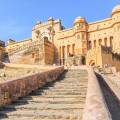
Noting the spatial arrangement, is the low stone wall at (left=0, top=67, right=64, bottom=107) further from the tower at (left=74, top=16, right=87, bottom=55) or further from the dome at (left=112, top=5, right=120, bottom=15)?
the tower at (left=74, top=16, right=87, bottom=55)

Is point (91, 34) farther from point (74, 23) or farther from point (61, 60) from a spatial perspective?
point (61, 60)

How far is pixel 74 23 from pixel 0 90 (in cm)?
4261

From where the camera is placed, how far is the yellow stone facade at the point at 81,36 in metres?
46.1

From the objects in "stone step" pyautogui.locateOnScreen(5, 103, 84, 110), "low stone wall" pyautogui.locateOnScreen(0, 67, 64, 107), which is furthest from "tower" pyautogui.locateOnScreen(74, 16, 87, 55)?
"stone step" pyautogui.locateOnScreen(5, 103, 84, 110)

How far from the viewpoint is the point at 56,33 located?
54.4 meters

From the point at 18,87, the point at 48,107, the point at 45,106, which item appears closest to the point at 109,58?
the point at 18,87

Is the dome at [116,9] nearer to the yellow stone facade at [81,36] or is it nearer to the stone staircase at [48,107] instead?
the yellow stone facade at [81,36]

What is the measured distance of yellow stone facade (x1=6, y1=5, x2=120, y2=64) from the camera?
46.1 meters

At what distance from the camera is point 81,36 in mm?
49000

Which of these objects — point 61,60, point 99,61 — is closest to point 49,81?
point 99,61

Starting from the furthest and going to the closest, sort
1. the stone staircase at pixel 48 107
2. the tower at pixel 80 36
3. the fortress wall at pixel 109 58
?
the tower at pixel 80 36 → the fortress wall at pixel 109 58 → the stone staircase at pixel 48 107

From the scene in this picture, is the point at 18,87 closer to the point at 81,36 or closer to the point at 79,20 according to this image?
the point at 81,36

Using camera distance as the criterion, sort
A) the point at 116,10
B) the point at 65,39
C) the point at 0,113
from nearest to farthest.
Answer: the point at 0,113, the point at 116,10, the point at 65,39

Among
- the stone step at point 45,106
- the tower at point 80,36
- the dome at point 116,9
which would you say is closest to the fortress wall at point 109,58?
the dome at point 116,9
